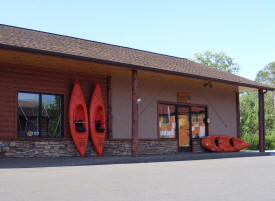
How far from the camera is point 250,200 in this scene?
4984mm

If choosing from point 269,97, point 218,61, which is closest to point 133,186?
point 218,61

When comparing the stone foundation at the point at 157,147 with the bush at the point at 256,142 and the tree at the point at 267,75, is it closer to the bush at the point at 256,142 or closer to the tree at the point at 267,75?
the bush at the point at 256,142

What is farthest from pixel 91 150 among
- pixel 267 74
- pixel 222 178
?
pixel 267 74

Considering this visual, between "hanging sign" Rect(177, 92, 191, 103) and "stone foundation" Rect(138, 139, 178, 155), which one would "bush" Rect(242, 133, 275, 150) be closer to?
"hanging sign" Rect(177, 92, 191, 103)

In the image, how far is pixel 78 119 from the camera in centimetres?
1334

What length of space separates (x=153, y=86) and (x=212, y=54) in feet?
113

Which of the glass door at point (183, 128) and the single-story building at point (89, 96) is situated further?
the glass door at point (183, 128)

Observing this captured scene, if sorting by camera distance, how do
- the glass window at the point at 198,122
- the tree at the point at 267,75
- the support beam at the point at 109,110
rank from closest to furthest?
1. the support beam at the point at 109,110
2. the glass window at the point at 198,122
3. the tree at the point at 267,75

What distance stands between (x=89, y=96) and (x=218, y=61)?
1464 inches

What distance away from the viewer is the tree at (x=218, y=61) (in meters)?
48.1

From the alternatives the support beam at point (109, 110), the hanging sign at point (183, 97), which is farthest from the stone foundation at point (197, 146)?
the support beam at point (109, 110)

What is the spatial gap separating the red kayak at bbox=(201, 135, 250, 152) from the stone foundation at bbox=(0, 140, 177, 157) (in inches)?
80.6

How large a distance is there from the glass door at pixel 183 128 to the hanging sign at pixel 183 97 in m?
0.31

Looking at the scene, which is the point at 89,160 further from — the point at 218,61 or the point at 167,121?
the point at 218,61
